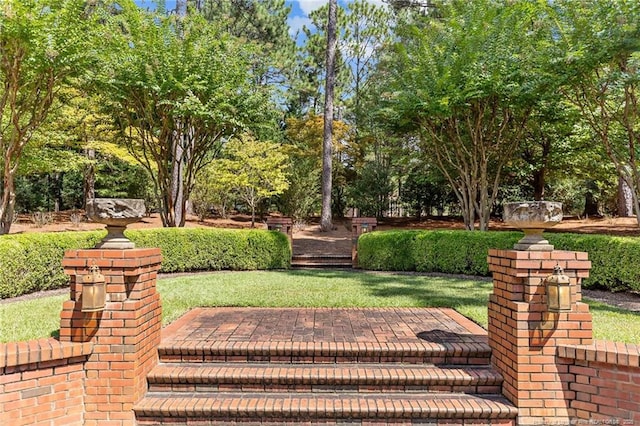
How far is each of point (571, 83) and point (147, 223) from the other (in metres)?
14.1

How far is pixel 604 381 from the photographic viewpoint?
2549 mm

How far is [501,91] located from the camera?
806cm

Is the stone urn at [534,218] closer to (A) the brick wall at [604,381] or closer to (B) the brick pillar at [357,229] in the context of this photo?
(A) the brick wall at [604,381]

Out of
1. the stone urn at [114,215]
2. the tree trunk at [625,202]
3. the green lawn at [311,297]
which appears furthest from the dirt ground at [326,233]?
the stone urn at [114,215]

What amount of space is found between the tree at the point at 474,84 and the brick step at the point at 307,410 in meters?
6.91

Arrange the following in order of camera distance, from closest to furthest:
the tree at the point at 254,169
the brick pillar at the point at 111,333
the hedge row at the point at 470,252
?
the brick pillar at the point at 111,333, the hedge row at the point at 470,252, the tree at the point at 254,169

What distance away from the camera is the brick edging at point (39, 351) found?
2451 mm

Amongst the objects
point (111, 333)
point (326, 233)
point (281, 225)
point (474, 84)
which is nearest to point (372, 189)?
point (326, 233)

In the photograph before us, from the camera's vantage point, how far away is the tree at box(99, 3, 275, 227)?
8.30m

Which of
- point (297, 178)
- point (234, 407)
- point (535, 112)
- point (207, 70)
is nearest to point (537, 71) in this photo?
point (535, 112)

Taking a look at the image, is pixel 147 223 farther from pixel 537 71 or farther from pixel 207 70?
pixel 537 71

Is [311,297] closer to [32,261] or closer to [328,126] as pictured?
[32,261]

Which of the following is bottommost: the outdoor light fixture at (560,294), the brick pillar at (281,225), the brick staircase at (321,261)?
the brick staircase at (321,261)

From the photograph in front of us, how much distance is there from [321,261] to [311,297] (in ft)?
15.2
